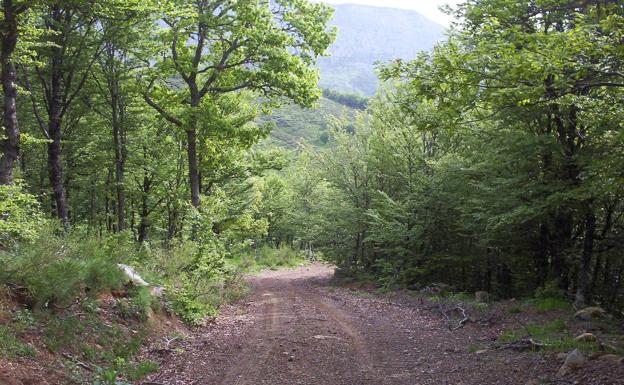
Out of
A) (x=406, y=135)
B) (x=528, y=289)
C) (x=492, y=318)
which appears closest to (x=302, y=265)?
(x=406, y=135)

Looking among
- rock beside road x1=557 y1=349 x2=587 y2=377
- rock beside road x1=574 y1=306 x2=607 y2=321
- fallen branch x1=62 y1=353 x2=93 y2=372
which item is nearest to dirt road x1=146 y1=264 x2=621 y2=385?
rock beside road x1=557 y1=349 x2=587 y2=377

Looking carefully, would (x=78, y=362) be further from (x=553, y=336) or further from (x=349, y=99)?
(x=349, y=99)

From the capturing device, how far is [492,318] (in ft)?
40.9

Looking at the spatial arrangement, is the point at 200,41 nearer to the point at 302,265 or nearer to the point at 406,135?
the point at 406,135

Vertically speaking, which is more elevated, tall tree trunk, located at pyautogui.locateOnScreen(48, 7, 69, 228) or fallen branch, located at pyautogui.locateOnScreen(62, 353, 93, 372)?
tall tree trunk, located at pyautogui.locateOnScreen(48, 7, 69, 228)

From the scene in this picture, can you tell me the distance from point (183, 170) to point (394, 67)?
1820cm

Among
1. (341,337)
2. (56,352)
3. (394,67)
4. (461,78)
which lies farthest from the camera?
(341,337)

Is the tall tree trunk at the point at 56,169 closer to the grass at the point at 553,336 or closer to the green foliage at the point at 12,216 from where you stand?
the green foliage at the point at 12,216

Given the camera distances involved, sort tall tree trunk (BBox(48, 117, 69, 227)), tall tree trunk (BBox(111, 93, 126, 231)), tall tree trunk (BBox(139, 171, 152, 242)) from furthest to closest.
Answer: tall tree trunk (BBox(139, 171, 152, 242)), tall tree trunk (BBox(111, 93, 126, 231)), tall tree trunk (BBox(48, 117, 69, 227))

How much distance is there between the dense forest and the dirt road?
2.09 meters

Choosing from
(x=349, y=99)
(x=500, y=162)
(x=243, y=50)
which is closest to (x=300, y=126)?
(x=349, y=99)

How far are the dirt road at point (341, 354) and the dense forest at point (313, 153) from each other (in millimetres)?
2091

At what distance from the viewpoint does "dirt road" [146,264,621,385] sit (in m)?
8.03

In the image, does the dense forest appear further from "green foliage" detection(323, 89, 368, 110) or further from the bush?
"green foliage" detection(323, 89, 368, 110)
